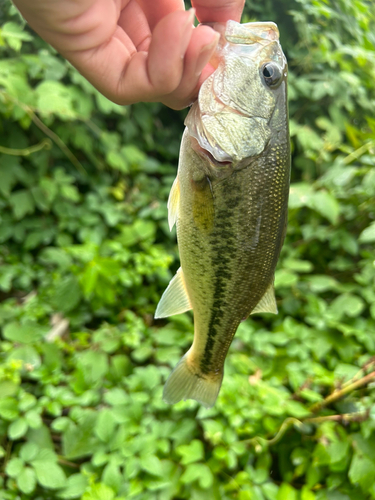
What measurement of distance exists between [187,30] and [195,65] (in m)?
0.08

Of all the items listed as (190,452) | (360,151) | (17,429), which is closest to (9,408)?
(17,429)

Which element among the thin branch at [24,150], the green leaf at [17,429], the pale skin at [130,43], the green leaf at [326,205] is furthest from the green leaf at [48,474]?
the green leaf at [326,205]

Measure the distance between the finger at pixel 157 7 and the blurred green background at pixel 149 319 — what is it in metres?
1.06

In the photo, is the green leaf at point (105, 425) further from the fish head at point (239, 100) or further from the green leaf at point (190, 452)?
the fish head at point (239, 100)

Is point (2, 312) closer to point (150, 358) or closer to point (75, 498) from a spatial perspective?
point (150, 358)

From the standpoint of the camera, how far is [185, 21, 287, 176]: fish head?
81 cm

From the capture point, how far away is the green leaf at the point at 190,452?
1.22m

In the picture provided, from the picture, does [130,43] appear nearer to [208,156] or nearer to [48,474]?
[208,156]

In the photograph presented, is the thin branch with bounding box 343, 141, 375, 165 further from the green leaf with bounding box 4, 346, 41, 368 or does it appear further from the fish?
the green leaf with bounding box 4, 346, 41, 368

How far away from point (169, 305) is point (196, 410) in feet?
2.43

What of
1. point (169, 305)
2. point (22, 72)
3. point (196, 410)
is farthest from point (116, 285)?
point (22, 72)

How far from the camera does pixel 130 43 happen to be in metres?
0.84

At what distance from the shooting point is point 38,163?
213cm

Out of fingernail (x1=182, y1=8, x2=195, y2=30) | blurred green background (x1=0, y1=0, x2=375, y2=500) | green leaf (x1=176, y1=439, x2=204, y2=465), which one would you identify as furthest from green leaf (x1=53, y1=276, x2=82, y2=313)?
fingernail (x1=182, y1=8, x2=195, y2=30)
